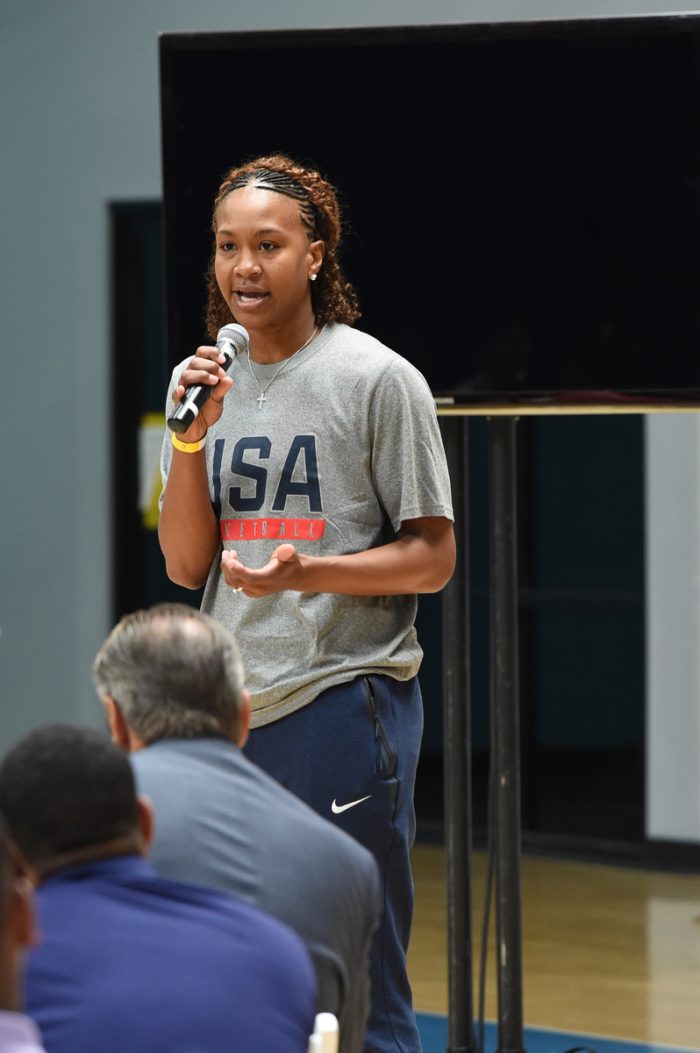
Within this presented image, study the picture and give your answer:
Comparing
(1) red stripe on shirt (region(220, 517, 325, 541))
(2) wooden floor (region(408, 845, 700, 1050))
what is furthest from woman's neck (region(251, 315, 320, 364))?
(2) wooden floor (region(408, 845, 700, 1050))

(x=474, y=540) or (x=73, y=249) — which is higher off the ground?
(x=73, y=249)

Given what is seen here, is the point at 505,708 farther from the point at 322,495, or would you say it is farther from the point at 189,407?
the point at 189,407

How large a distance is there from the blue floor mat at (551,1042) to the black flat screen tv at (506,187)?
1.55 m

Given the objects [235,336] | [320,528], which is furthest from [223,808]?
[235,336]

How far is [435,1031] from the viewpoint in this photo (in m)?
3.82

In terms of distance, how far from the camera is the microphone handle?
2.23 metres

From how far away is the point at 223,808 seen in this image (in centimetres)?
164

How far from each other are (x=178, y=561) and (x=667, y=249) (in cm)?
104

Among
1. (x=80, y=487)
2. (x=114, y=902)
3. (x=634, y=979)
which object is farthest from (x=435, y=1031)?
(x=80, y=487)

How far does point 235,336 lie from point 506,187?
705 mm

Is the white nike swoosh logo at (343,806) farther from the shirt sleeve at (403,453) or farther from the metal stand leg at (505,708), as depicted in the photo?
the metal stand leg at (505,708)

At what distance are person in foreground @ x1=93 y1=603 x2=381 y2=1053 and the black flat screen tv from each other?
3.99 ft

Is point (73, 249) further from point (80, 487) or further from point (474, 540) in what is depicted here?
point (474, 540)

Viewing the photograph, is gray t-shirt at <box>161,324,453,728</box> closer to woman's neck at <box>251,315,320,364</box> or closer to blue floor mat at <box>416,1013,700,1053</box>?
woman's neck at <box>251,315,320,364</box>
